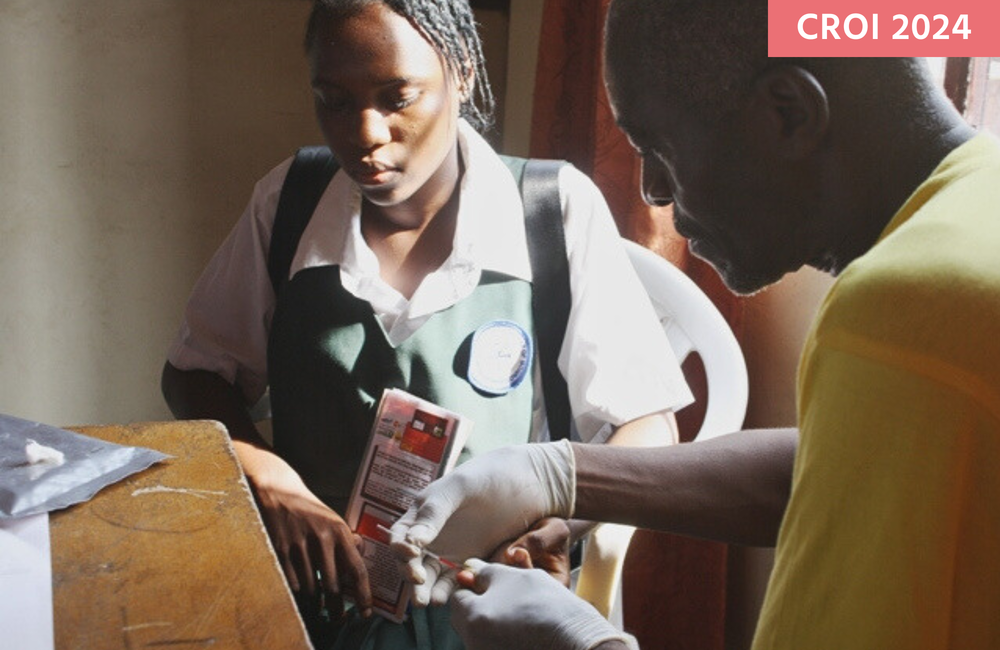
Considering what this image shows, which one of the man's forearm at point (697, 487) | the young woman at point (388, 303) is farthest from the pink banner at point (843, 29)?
the young woman at point (388, 303)

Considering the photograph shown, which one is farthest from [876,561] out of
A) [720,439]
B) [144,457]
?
[144,457]

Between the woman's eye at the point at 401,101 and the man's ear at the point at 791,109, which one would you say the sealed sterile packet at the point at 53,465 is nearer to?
the woman's eye at the point at 401,101

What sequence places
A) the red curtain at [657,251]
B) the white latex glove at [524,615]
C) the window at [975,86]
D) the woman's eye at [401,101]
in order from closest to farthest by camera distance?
the white latex glove at [524,615] → the woman's eye at [401,101] → the window at [975,86] → the red curtain at [657,251]

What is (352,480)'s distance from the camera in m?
1.31

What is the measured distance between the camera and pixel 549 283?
135 centimetres

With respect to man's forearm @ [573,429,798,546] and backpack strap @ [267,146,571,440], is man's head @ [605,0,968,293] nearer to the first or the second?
man's forearm @ [573,429,798,546]

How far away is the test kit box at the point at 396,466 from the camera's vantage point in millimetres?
1175

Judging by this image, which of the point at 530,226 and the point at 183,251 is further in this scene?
the point at 183,251

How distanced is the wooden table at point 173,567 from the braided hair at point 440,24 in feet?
1.77

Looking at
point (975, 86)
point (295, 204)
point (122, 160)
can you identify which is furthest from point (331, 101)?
point (122, 160)

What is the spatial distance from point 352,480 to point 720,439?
0.45 m

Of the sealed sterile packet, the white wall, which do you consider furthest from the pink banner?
the white wall

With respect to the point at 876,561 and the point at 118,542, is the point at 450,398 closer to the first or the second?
the point at 118,542

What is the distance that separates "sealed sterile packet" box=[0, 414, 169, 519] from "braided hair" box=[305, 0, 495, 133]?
1.78 ft
